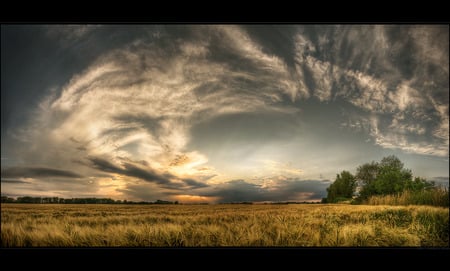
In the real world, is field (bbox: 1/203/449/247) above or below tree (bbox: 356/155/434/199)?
below

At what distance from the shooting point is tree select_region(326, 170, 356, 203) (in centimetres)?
432

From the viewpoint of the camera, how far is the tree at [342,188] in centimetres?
432

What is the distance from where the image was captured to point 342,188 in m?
4.60

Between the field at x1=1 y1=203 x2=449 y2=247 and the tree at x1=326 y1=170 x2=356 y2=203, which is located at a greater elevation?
the tree at x1=326 y1=170 x2=356 y2=203

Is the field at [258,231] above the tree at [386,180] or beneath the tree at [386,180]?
beneath

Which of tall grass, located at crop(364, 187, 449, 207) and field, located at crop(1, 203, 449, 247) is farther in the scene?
tall grass, located at crop(364, 187, 449, 207)

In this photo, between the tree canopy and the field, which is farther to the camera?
the tree canopy

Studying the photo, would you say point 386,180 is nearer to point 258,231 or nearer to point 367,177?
point 367,177

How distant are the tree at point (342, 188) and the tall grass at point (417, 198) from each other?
55 cm
